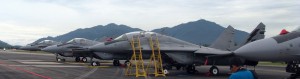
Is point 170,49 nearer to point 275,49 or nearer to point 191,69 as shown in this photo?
point 191,69

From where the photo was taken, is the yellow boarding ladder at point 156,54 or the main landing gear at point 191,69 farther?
the main landing gear at point 191,69

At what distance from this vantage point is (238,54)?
34.4ft

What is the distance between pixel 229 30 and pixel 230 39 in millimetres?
577

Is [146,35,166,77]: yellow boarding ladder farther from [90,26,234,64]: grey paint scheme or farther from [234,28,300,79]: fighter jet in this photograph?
[234,28,300,79]: fighter jet

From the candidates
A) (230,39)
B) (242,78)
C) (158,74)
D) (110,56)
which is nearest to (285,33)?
(242,78)

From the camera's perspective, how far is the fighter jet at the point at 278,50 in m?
9.99

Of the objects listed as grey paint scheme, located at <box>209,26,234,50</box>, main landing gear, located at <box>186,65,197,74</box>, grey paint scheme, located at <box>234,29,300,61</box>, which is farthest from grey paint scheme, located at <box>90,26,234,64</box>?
grey paint scheme, located at <box>234,29,300,61</box>

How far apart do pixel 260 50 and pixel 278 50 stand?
481mm

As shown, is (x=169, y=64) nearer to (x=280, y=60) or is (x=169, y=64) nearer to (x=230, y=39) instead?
(x=230, y=39)

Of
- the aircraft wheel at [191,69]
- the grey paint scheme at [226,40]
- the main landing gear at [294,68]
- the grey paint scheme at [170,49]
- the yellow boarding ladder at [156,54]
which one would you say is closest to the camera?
the main landing gear at [294,68]

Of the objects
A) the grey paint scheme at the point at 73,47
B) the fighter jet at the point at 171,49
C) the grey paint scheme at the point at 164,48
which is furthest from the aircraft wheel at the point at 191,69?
the grey paint scheme at the point at 73,47

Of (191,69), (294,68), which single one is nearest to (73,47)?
(191,69)

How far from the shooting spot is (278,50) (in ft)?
32.9

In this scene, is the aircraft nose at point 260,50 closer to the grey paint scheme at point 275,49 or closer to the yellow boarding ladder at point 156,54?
the grey paint scheme at point 275,49
